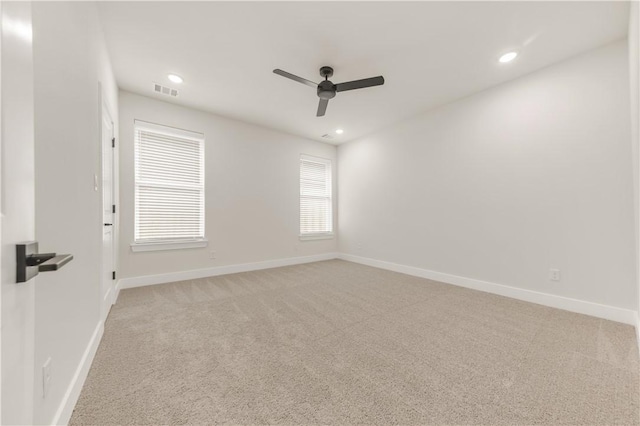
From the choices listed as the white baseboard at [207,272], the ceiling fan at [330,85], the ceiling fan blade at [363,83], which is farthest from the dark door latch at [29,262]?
the white baseboard at [207,272]

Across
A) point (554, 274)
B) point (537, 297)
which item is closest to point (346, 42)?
Result: point (554, 274)

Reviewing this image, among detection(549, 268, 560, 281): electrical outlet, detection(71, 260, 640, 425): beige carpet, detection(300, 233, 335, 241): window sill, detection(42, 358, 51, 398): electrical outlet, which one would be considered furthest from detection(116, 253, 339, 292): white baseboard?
detection(549, 268, 560, 281): electrical outlet

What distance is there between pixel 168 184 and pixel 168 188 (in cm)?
6

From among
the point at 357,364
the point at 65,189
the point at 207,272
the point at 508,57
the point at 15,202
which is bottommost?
the point at 357,364

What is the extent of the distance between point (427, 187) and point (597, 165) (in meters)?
1.85

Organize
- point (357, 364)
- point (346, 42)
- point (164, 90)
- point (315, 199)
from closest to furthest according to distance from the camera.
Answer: point (357, 364) → point (346, 42) → point (164, 90) → point (315, 199)

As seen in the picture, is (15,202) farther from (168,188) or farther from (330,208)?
(330,208)

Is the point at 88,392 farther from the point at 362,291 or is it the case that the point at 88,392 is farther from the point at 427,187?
the point at 427,187

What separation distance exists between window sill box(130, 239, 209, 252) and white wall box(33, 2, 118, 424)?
1702 mm

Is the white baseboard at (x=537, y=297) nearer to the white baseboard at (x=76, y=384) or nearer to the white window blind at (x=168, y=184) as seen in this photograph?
the white window blind at (x=168, y=184)

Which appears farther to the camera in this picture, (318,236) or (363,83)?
(318,236)

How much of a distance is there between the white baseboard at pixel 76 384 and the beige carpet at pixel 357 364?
5 centimetres

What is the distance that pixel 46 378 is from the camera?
1.04 metres

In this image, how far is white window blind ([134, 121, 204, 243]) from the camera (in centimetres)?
351
